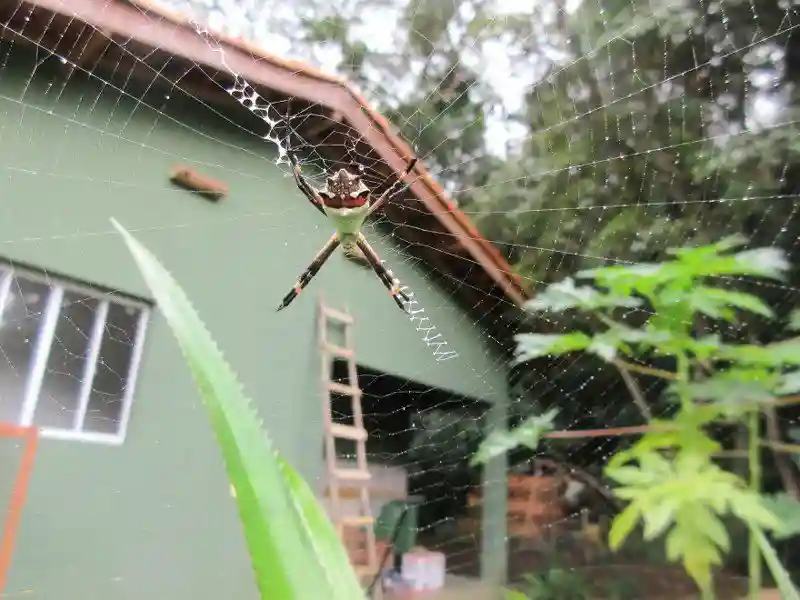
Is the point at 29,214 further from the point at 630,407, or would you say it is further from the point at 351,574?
the point at 630,407

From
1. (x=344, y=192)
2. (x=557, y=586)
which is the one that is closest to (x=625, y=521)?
(x=344, y=192)

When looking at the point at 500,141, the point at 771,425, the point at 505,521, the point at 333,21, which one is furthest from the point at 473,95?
the point at 505,521

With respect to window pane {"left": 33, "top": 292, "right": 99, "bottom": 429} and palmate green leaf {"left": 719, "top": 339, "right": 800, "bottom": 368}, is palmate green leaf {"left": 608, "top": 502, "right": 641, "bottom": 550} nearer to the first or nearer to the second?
palmate green leaf {"left": 719, "top": 339, "right": 800, "bottom": 368}

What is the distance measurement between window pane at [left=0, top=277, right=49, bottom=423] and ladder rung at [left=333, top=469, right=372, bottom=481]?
94cm

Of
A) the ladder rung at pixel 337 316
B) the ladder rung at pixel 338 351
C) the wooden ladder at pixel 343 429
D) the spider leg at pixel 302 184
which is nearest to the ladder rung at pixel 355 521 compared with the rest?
the wooden ladder at pixel 343 429

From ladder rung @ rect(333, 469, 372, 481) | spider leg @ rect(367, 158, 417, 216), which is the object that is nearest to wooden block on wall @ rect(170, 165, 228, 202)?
spider leg @ rect(367, 158, 417, 216)

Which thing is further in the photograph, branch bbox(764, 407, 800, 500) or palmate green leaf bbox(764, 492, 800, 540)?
branch bbox(764, 407, 800, 500)

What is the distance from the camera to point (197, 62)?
1.18 metres

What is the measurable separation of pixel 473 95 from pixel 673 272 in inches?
29.8

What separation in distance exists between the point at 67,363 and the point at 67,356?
17 millimetres

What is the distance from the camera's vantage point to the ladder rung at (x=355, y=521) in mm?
2096

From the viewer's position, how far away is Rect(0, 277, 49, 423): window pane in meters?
1.40

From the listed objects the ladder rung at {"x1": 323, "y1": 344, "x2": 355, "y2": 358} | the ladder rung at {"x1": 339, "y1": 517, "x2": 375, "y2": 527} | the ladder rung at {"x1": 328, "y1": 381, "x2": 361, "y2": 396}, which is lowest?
the ladder rung at {"x1": 339, "y1": 517, "x2": 375, "y2": 527}

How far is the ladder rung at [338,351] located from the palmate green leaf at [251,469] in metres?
1.83
